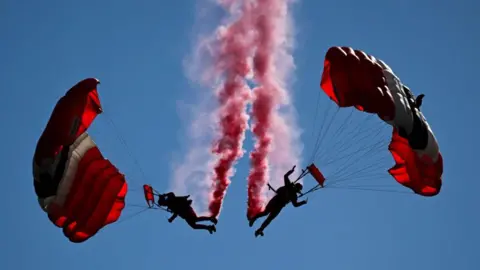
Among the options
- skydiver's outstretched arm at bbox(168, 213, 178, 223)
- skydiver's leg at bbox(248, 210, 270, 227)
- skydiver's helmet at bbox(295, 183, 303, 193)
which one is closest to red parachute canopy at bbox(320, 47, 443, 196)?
skydiver's helmet at bbox(295, 183, 303, 193)

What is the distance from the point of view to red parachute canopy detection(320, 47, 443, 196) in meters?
29.5

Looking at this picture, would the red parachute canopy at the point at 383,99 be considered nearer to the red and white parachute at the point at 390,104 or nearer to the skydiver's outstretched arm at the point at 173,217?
the red and white parachute at the point at 390,104

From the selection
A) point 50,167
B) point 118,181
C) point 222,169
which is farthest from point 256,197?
point 50,167

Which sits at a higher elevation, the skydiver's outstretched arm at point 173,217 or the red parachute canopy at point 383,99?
the red parachute canopy at point 383,99

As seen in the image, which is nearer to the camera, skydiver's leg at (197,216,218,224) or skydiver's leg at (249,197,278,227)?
skydiver's leg at (249,197,278,227)

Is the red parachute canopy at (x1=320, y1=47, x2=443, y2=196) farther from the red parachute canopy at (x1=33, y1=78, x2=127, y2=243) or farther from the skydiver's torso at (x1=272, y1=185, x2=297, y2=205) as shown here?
the red parachute canopy at (x1=33, y1=78, x2=127, y2=243)

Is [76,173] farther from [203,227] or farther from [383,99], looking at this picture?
[383,99]

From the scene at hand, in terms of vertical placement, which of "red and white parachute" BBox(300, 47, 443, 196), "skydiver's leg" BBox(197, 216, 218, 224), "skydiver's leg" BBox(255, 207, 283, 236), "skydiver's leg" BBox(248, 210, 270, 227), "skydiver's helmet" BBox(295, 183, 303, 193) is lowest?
"skydiver's leg" BBox(255, 207, 283, 236)

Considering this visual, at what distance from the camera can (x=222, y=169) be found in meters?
32.9

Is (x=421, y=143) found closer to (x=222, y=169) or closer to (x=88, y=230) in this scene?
(x=222, y=169)

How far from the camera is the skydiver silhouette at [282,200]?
30.6 m

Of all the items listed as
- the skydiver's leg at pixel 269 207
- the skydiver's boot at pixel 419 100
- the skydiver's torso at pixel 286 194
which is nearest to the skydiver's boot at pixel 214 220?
the skydiver's leg at pixel 269 207

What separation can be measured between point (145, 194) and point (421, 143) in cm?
731

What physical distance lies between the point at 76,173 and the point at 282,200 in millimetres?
5365
